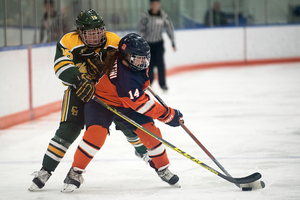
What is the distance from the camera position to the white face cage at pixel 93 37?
254 centimetres

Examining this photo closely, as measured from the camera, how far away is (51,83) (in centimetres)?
520

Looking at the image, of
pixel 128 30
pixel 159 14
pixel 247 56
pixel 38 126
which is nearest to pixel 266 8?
pixel 247 56

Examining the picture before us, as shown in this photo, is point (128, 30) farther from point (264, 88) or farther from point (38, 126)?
point (38, 126)

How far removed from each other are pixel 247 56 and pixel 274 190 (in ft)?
27.9

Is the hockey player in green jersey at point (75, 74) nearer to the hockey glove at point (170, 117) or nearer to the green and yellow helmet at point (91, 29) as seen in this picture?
the green and yellow helmet at point (91, 29)

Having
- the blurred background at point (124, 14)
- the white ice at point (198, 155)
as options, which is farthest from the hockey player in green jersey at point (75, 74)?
the blurred background at point (124, 14)

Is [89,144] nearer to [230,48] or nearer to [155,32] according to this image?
[155,32]

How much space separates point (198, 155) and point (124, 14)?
534 centimetres

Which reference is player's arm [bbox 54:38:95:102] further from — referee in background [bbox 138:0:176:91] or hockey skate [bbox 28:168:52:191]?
referee in background [bbox 138:0:176:91]

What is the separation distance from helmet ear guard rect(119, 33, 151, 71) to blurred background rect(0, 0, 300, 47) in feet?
8.01

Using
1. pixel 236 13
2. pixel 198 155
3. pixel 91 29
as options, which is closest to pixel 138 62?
pixel 91 29

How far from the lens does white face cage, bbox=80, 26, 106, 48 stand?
2.54 meters

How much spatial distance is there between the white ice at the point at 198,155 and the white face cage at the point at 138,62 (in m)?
0.68

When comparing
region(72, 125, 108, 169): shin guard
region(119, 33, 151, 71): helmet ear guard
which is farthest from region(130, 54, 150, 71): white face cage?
region(72, 125, 108, 169): shin guard
